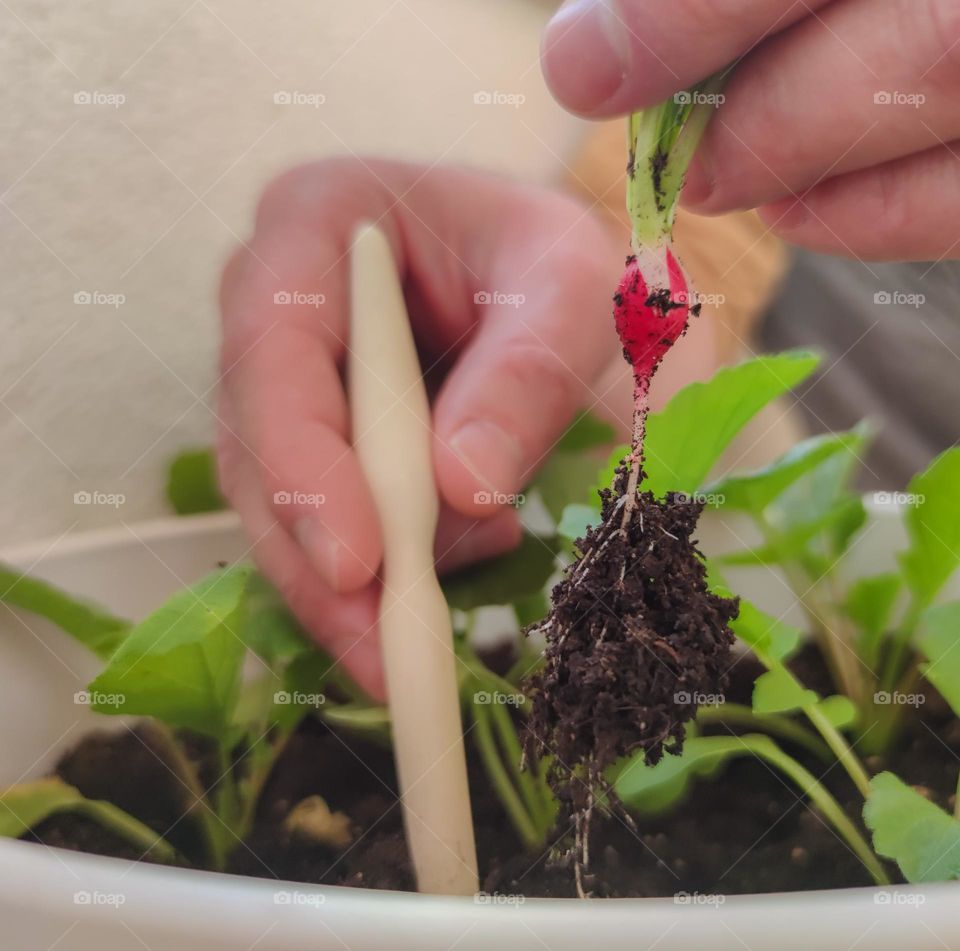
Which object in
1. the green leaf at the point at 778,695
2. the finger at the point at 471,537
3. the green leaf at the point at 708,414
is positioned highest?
the green leaf at the point at 708,414

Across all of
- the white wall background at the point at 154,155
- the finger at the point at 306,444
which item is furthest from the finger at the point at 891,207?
the white wall background at the point at 154,155

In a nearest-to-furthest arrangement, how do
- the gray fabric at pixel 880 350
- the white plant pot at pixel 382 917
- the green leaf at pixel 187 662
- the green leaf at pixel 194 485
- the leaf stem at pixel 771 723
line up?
the white plant pot at pixel 382 917 → the green leaf at pixel 187 662 → the leaf stem at pixel 771 723 → the green leaf at pixel 194 485 → the gray fabric at pixel 880 350

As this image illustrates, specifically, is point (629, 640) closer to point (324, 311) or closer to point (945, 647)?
point (945, 647)

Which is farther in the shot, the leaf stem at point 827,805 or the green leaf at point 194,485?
the green leaf at point 194,485

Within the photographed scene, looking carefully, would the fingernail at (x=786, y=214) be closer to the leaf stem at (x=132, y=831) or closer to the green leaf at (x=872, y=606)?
the green leaf at (x=872, y=606)

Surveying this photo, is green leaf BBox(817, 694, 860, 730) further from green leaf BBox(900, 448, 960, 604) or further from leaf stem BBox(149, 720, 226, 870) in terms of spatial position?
leaf stem BBox(149, 720, 226, 870)

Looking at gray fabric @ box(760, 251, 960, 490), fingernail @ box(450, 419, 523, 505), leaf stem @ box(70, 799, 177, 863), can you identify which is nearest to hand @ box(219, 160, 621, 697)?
fingernail @ box(450, 419, 523, 505)
